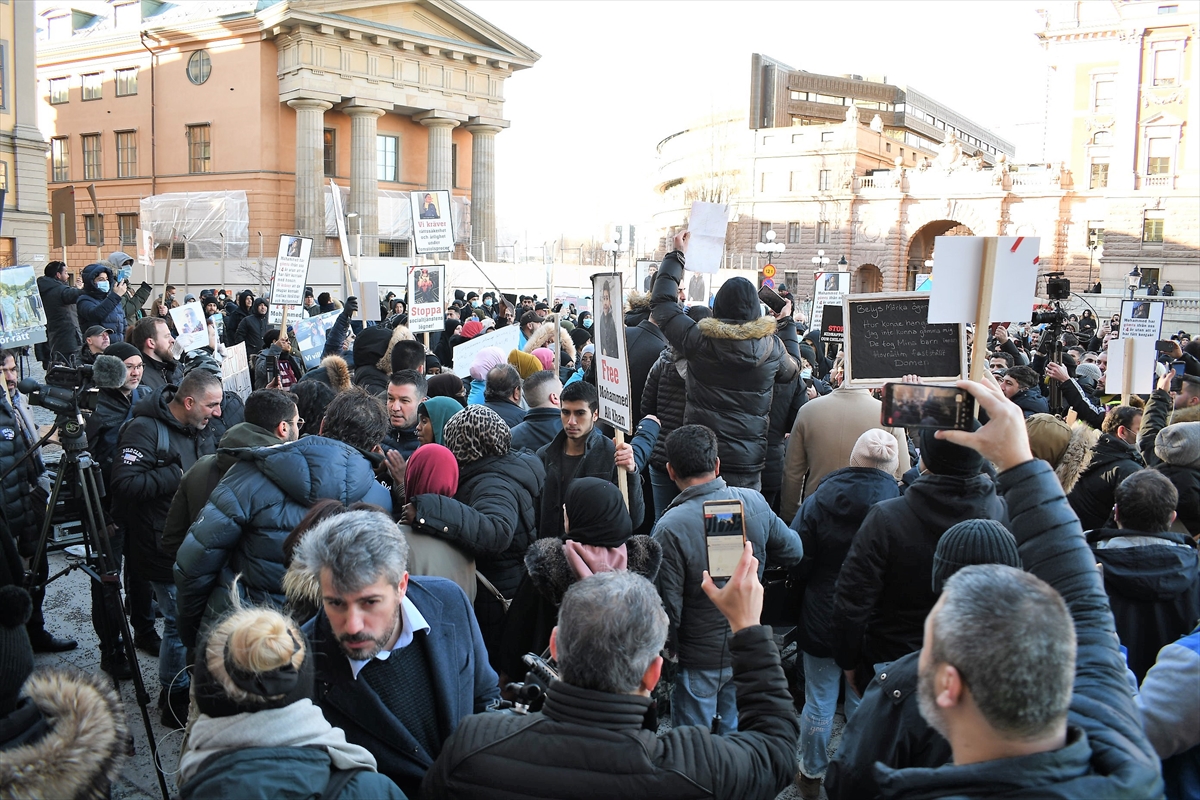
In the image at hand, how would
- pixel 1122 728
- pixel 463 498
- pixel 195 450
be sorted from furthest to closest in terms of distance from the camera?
pixel 195 450
pixel 463 498
pixel 1122 728

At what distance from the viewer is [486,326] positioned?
12.0m

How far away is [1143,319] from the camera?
31.2 ft

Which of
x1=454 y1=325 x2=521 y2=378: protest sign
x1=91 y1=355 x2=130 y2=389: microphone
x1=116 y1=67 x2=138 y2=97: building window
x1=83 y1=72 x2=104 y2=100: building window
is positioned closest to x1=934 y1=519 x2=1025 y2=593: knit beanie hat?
x1=91 y1=355 x2=130 y2=389: microphone

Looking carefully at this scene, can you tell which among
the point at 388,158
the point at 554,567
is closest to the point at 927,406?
the point at 554,567

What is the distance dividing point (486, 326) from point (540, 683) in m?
9.70

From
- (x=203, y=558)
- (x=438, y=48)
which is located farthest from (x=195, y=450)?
(x=438, y=48)

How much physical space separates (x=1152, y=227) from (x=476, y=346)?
56973mm

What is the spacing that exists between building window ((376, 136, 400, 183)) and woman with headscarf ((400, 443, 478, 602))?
130 ft

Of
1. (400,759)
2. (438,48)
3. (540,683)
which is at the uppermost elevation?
(438,48)

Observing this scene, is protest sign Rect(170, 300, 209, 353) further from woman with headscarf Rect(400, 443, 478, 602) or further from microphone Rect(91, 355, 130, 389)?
woman with headscarf Rect(400, 443, 478, 602)

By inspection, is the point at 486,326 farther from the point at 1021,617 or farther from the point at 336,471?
the point at 1021,617

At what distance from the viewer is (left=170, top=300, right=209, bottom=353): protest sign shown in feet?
30.9

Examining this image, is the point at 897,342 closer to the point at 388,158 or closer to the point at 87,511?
the point at 87,511

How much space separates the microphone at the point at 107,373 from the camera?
15.4 feet
